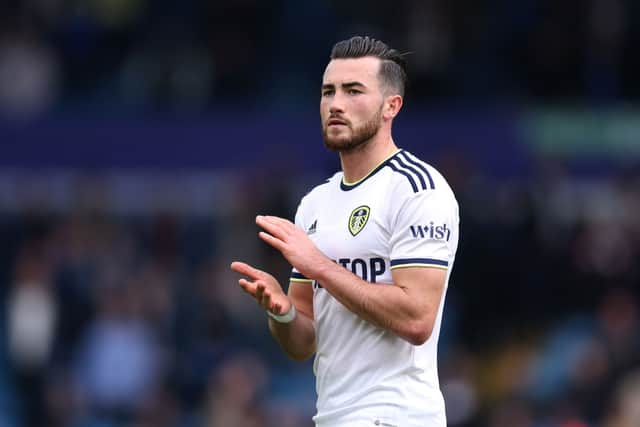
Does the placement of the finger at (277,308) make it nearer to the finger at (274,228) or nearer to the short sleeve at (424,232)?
the finger at (274,228)

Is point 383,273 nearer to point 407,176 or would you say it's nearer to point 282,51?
point 407,176

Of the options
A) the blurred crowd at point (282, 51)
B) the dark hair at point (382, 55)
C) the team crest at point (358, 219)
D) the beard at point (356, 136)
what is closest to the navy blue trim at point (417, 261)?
the team crest at point (358, 219)

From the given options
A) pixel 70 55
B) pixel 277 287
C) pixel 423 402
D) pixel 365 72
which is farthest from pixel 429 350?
pixel 70 55

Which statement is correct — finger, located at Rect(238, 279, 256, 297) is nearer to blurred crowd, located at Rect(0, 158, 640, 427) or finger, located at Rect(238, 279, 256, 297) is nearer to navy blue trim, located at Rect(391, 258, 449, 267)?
navy blue trim, located at Rect(391, 258, 449, 267)

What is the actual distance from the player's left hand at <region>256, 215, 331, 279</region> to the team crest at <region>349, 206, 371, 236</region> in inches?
9.6

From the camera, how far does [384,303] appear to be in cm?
622

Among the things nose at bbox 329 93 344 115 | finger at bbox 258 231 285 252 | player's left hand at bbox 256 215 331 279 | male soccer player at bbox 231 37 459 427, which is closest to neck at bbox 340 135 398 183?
male soccer player at bbox 231 37 459 427

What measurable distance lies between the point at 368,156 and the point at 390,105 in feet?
0.81

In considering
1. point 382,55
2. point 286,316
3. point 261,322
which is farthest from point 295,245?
point 261,322

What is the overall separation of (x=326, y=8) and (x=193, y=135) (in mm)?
2756

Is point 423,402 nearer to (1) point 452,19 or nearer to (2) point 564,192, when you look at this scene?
(2) point 564,192

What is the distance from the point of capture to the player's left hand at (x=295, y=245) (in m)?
6.28

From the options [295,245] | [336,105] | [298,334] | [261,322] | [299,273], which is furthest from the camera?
[261,322]

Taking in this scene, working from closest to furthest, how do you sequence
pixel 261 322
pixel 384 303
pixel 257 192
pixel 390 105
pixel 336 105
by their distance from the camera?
pixel 384 303
pixel 336 105
pixel 390 105
pixel 257 192
pixel 261 322
